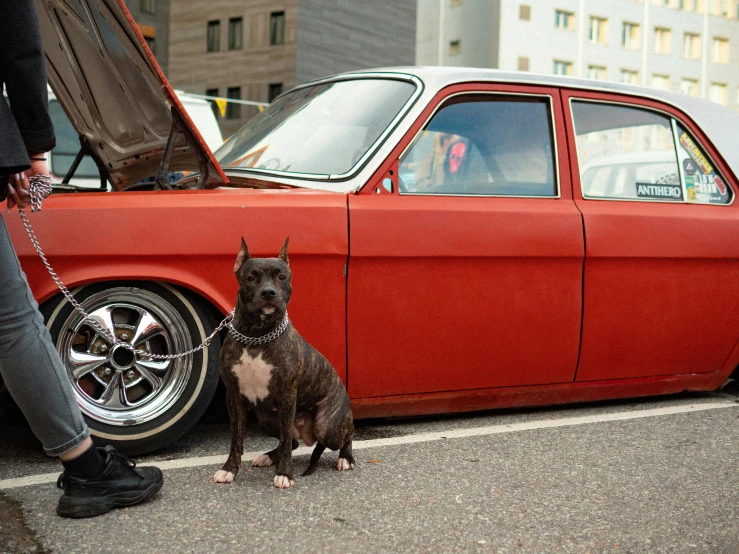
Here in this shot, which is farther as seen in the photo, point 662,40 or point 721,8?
point 721,8

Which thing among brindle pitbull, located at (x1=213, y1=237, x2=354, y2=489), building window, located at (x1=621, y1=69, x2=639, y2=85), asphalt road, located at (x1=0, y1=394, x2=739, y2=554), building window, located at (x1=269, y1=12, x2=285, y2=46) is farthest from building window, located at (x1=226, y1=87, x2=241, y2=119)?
brindle pitbull, located at (x1=213, y1=237, x2=354, y2=489)

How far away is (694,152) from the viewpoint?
507 cm

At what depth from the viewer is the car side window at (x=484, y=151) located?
4.30 metres

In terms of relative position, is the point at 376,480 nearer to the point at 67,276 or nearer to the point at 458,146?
the point at 67,276

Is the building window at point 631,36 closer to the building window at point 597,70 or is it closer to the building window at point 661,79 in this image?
the building window at point 661,79

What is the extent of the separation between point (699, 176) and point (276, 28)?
4116 centimetres

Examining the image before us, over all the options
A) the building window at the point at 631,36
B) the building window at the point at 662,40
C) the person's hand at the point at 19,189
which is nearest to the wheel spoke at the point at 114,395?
the person's hand at the point at 19,189

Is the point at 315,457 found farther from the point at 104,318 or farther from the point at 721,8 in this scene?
the point at 721,8

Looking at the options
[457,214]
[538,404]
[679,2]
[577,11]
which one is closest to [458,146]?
[457,214]

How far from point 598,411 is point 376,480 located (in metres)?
1.77

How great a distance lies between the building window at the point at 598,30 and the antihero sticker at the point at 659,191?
169ft

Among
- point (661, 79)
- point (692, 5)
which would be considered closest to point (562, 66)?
point (661, 79)

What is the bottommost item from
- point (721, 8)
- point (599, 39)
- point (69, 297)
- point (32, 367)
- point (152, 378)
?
point (152, 378)

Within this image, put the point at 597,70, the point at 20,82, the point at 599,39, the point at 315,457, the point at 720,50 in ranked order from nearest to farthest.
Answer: the point at 20,82
the point at 315,457
the point at 597,70
the point at 599,39
the point at 720,50
